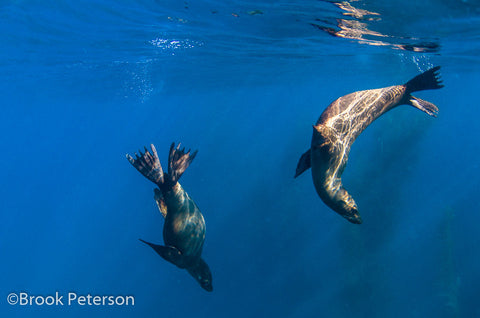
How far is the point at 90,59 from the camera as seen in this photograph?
17312 mm

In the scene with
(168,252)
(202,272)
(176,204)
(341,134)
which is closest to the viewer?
(341,134)

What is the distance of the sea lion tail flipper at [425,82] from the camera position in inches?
187

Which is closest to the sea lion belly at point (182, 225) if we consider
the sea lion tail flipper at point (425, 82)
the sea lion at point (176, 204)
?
the sea lion at point (176, 204)

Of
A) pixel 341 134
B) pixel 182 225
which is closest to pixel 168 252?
pixel 182 225

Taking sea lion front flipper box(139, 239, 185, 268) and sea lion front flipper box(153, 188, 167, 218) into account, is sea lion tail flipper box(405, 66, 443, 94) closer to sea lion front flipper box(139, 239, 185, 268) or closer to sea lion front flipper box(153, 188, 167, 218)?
sea lion front flipper box(139, 239, 185, 268)

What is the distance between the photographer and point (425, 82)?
4.82m

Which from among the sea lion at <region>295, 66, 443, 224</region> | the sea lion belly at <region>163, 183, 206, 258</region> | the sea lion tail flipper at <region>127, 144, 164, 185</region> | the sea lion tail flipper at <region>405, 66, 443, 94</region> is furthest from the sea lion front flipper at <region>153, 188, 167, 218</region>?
the sea lion tail flipper at <region>405, 66, 443, 94</region>

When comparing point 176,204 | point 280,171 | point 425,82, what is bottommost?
point 280,171

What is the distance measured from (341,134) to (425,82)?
199 centimetres

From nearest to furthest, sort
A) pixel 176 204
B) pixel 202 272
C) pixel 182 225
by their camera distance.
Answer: pixel 182 225 → pixel 176 204 → pixel 202 272

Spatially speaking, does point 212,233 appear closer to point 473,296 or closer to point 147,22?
point 473,296

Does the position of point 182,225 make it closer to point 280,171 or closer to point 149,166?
point 149,166

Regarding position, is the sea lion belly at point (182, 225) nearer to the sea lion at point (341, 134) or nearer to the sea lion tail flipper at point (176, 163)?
the sea lion tail flipper at point (176, 163)

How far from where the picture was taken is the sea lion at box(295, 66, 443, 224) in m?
3.41
